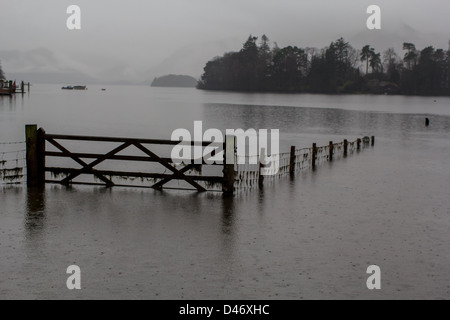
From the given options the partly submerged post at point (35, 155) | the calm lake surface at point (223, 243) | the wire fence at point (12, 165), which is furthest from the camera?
the wire fence at point (12, 165)

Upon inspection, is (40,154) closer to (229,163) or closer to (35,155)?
(35,155)

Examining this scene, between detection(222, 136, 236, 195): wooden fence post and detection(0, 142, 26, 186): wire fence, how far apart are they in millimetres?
7335

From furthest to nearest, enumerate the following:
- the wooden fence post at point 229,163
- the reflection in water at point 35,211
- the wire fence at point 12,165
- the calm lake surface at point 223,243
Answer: the wire fence at point 12,165, the wooden fence post at point 229,163, the reflection in water at point 35,211, the calm lake surface at point 223,243

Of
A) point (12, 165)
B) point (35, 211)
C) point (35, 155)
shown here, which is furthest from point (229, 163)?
point (12, 165)

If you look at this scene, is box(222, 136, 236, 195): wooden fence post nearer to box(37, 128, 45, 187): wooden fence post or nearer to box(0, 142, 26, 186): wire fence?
box(37, 128, 45, 187): wooden fence post

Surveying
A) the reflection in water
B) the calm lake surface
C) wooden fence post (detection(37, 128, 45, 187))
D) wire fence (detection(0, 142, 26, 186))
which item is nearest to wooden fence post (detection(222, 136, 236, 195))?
the calm lake surface

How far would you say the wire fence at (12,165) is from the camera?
19.4m

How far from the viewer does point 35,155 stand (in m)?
18.1

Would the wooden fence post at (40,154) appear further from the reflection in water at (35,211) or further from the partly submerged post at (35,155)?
the reflection in water at (35,211)

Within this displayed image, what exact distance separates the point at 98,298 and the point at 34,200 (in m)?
8.24

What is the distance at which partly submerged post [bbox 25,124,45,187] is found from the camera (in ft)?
58.8

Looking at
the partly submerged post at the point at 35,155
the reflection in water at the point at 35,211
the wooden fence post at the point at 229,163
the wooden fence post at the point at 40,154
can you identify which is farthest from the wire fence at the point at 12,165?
the wooden fence post at the point at 229,163

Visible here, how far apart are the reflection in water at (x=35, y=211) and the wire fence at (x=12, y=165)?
1.94 meters
